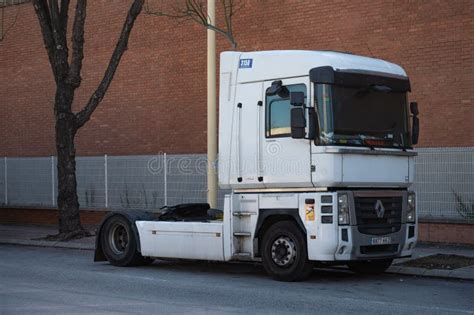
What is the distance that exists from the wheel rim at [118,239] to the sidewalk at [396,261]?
3.61 metres

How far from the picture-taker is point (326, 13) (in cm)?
1905

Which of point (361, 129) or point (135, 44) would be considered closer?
point (361, 129)

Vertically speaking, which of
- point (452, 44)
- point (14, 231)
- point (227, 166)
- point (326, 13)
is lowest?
point (14, 231)

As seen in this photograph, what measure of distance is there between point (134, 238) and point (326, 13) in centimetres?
850

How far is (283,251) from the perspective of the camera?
38.6ft

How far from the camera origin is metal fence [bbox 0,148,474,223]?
53.4 ft

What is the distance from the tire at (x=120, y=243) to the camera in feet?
46.1

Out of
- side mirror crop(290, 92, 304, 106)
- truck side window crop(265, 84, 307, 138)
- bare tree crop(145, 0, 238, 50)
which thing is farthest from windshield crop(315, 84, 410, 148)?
bare tree crop(145, 0, 238, 50)

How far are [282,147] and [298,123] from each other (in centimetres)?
72

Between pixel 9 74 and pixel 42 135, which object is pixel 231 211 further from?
pixel 9 74

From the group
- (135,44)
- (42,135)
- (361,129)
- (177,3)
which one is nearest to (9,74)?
(42,135)

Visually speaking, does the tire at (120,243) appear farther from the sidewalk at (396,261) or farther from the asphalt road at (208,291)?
the sidewalk at (396,261)

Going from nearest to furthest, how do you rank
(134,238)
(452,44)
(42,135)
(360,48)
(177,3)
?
(134,238)
(452,44)
(360,48)
(177,3)
(42,135)

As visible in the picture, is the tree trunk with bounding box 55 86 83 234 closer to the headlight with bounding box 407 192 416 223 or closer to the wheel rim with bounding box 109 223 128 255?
the wheel rim with bounding box 109 223 128 255
